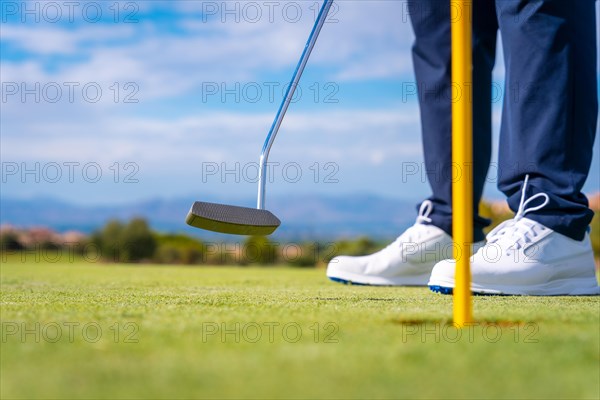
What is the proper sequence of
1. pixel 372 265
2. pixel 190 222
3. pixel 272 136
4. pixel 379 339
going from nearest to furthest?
pixel 379 339, pixel 190 222, pixel 272 136, pixel 372 265

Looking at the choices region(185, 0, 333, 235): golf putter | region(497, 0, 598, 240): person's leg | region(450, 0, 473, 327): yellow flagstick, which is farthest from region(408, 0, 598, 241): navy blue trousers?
region(450, 0, 473, 327): yellow flagstick

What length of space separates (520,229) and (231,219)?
0.95m

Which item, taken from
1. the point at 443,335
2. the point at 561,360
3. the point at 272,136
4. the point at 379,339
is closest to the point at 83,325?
the point at 379,339

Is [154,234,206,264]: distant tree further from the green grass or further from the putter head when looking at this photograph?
the green grass

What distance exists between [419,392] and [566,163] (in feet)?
5.28

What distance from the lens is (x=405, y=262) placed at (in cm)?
280

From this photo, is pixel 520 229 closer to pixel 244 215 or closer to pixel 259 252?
pixel 244 215

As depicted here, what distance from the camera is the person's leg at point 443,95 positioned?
109 inches

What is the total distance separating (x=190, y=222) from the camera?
1827 mm

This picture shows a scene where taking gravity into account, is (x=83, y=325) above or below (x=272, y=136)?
below

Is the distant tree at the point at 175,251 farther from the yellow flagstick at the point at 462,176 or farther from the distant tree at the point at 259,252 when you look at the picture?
the yellow flagstick at the point at 462,176

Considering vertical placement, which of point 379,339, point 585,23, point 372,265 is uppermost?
point 585,23

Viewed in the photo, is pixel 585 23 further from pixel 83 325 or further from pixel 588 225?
pixel 83 325

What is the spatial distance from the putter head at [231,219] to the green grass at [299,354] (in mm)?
301
